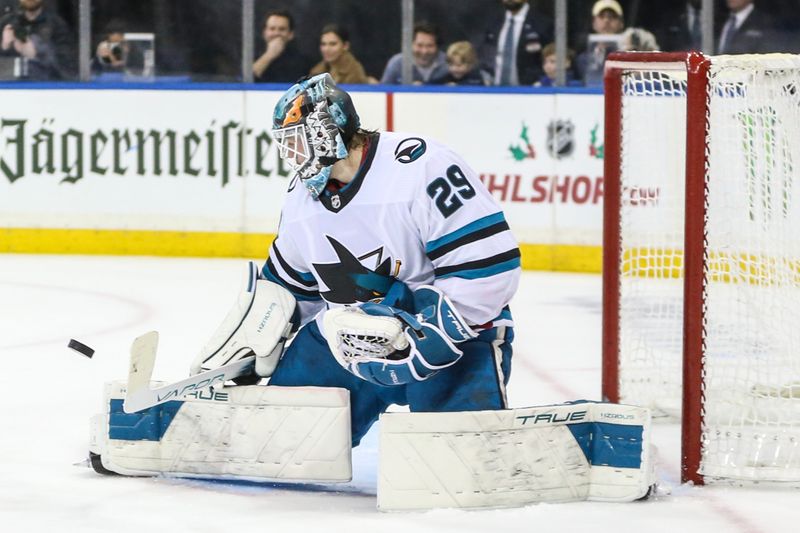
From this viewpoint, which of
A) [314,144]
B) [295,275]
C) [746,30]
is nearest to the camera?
[314,144]

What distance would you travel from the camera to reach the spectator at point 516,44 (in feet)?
22.1

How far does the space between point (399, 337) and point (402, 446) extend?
0.19m

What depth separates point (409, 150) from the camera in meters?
2.84

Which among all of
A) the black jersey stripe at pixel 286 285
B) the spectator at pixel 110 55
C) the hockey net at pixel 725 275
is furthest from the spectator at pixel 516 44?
the black jersey stripe at pixel 286 285

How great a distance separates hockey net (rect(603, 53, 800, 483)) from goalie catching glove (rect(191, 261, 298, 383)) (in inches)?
30.6

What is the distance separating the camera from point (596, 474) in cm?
282

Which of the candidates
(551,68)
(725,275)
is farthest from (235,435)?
(551,68)

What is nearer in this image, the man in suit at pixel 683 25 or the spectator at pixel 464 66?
the man in suit at pixel 683 25

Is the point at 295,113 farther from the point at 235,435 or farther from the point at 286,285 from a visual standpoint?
the point at 235,435

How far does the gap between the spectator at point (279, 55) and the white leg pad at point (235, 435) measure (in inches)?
165

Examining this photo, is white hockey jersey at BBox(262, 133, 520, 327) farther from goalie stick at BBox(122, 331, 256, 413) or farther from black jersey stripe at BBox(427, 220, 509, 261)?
goalie stick at BBox(122, 331, 256, 413)

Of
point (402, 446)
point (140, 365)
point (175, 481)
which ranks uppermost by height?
point (140, 365)

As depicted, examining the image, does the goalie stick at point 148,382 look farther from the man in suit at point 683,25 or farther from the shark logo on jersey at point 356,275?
the man in suit at point 683,25

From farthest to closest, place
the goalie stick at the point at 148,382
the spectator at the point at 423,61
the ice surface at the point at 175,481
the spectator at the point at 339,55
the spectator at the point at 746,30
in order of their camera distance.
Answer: the spectator at the point at 339,55
the spectator at the point at 423,61
the spectator at the point at 746,30
the goalie stick at the point at 148,382
the ice surface at the point at 175,481
